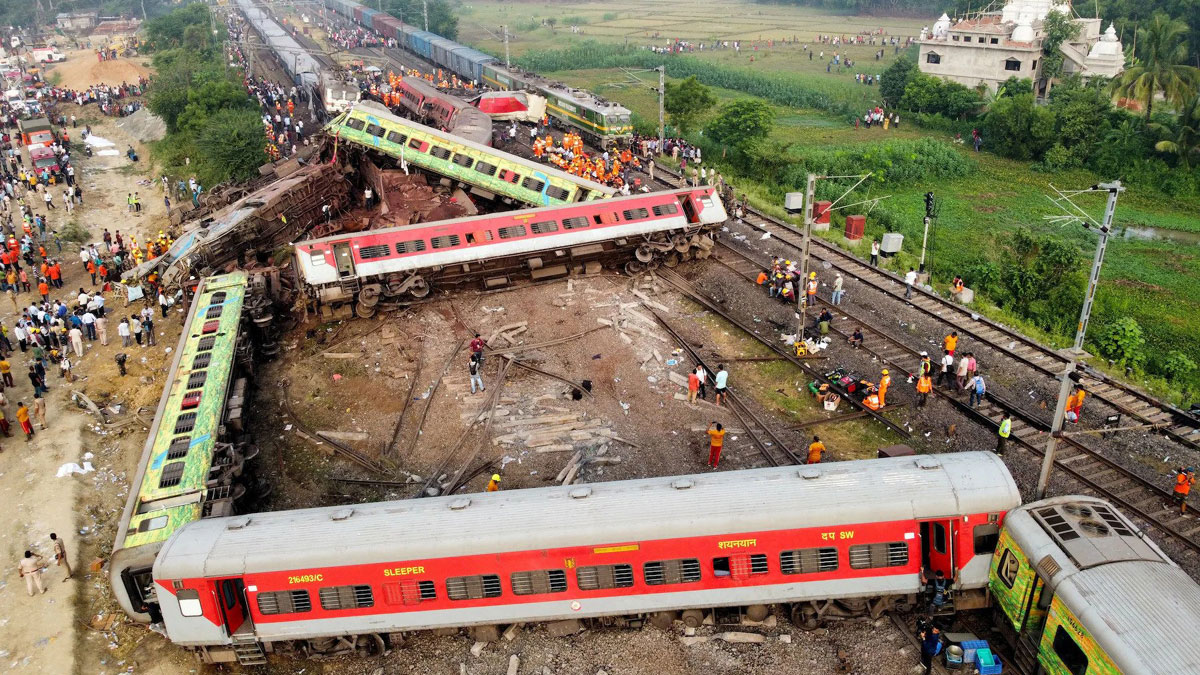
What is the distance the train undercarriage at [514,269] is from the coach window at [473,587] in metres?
16.7

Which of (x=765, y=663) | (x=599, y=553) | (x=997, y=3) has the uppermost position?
(x=997, y=3)

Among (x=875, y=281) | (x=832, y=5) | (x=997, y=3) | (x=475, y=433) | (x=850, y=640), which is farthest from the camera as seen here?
(x=832, y=5)

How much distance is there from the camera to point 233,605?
16.5 metres

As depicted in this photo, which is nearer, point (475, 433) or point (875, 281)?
point (475, 433)

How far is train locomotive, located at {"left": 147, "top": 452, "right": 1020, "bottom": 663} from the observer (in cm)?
1585

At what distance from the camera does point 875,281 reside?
3269 centimetres

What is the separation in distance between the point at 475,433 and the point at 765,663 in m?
10.9

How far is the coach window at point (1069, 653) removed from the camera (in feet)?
43.3

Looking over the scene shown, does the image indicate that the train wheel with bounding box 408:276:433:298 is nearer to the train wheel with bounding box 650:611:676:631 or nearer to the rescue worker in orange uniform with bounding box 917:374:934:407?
the rescue worker in orange uniform with bounding box 917:374:934:407

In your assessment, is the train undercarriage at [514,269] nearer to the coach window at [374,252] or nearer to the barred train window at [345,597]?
the coach window at [374,252]

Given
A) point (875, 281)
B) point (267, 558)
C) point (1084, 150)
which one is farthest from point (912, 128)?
point (267, 558)

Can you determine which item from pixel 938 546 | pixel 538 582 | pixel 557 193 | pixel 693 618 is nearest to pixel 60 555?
pixel 538 582

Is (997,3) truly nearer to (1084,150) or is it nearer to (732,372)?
(1084,150)

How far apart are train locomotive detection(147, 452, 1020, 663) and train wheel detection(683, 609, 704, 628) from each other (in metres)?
0.54
